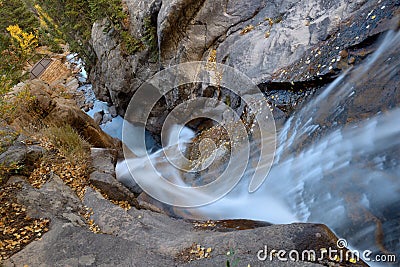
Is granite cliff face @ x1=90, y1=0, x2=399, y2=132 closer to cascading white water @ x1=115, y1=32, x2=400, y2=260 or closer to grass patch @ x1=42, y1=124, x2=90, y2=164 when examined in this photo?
cascading white water @ x1=115, y1=32, x2=400, y2=260

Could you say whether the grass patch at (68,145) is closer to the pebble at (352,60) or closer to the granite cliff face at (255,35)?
the granite cliff face at (255,35)

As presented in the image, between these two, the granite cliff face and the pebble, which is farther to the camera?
the granite cliff face

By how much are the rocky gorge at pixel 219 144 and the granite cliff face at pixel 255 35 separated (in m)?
0.03

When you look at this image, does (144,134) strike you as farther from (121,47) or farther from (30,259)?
(30,259)

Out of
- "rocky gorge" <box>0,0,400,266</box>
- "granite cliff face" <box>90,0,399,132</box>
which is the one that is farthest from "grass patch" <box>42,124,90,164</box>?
"granite cliff face" <box>90,0,399,132</box>

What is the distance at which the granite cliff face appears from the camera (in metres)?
5.57

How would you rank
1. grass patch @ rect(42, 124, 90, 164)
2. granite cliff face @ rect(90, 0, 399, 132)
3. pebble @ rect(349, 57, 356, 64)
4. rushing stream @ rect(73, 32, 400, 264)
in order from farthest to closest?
grass patch @ rect(42, 124, 90, 164), granite cliff face @ rect(90, 0, 399, 132), pebble @ rect(349, 57, 356, 64), rushing stream @ rect(73, 32, 400, 264)

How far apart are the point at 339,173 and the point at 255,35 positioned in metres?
5.03

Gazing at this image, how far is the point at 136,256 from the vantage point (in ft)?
12.0

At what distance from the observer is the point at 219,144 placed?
7.46 meters

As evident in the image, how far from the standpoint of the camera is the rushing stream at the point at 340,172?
137 inches

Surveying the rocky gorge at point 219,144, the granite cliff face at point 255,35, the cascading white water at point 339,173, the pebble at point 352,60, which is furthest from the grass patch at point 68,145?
the pebble at point 352,60

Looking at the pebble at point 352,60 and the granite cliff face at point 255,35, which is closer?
the pebble at point 352,60

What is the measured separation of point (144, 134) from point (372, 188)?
10971 mm
